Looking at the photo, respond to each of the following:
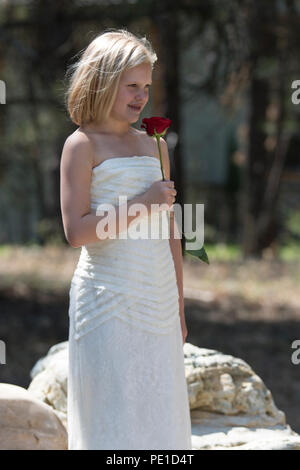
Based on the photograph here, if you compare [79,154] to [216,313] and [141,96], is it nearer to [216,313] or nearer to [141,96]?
[141,96]

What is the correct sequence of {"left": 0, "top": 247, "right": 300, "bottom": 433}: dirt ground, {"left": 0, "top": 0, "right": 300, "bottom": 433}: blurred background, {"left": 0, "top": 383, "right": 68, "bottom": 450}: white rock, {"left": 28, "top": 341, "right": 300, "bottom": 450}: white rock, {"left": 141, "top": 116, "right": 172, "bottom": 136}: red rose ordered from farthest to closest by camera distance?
{"left": 0, "top": 0, "right": 300, "bottom": 433}: blurred background < {"left": 0, "top": 247, "right": 300, "bottom": 433}: dirt ground < {"left": 28, "top": 341, "right": 300, "bottom": 450}: white rock < {"left": 0, "top": 383, "right": 68, "bottom": 450}: white rock < {"left": 141, "top": 116, "right": 172, "bottom": 136}: red rose

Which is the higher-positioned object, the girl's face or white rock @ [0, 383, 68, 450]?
the girl's face

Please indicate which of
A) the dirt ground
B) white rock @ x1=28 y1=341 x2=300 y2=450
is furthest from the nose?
the dirt ground

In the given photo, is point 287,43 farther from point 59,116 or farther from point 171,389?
point 171,389

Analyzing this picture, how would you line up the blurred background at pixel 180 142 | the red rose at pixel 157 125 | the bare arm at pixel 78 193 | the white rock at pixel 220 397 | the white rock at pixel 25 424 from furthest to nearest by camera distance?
1. the blurred background at pixel 180 142
2. the white rock at pixel 220 397
3. the white rock at pixel 25 424
4. the red rose at pixel 157 125
5. the bare arm at pixel 78 193

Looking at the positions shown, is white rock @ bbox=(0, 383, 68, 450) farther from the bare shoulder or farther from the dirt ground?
the dirt ground

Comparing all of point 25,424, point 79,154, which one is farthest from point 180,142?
point 79,154

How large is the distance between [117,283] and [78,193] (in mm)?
327

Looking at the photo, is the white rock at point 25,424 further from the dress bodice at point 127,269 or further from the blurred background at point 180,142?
the blurred background at point 180,142

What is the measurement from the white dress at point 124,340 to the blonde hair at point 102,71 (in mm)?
207

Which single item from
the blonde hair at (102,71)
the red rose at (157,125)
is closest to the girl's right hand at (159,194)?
the red rose at (157,125)

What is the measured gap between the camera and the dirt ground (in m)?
6.15

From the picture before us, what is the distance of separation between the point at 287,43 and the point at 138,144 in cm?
610

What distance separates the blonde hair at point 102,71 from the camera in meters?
2.38
